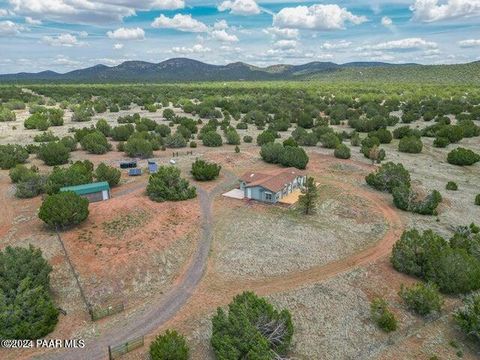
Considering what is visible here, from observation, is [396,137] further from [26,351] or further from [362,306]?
[26,351]

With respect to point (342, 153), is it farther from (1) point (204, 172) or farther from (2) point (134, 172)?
(2) point (134, 172)

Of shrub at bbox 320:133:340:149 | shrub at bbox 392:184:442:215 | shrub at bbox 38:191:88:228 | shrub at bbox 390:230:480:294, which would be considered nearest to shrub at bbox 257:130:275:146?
shrub at bbox 320:133:340:149

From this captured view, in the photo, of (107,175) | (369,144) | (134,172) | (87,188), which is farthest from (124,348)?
(369,144)

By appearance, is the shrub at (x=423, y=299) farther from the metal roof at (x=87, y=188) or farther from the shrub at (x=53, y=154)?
the shrub at (x=53, y=154)

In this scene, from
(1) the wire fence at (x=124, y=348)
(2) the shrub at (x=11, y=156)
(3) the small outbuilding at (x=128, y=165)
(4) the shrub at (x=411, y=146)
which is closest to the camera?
(1) the wire fence at (x=124, y=348)

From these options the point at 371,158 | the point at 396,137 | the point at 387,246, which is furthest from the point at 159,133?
the point at 387,246

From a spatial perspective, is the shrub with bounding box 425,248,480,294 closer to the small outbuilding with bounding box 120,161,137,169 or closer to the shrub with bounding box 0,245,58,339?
the shrub with bounding box 0,245,58,339

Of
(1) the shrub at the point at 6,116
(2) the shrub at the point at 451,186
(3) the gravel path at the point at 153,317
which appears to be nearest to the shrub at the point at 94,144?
(3) the gravel path at the point at 153,317
